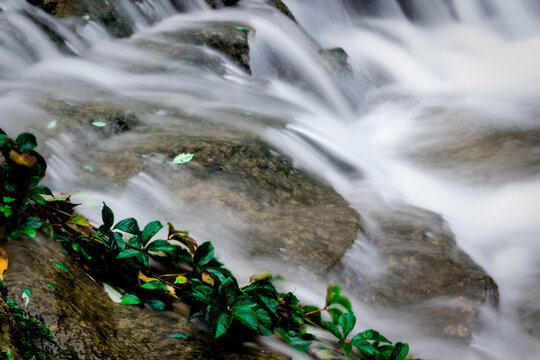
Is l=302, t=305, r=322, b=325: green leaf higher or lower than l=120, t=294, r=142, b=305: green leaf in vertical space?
higher

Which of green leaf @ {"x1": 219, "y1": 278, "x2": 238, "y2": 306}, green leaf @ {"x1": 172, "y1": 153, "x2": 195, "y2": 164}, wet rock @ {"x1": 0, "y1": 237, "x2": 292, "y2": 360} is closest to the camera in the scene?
wet rock @ {"x1": 0, "y1": 237, "x2": 292, "y2": 360}

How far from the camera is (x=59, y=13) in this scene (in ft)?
15.8

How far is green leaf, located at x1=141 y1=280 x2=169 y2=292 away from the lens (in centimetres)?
181

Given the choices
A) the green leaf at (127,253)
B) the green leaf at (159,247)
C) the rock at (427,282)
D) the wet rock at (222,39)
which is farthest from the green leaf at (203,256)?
the wet rock at (222,39)

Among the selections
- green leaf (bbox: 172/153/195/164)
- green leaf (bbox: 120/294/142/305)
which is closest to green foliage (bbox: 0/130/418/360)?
green leaf (bbox: 120/294/142/305)

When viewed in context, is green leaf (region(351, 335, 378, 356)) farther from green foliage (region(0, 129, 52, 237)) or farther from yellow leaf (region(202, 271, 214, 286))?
green foliage (region(0, 129, 52, 237))

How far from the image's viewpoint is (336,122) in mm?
5445

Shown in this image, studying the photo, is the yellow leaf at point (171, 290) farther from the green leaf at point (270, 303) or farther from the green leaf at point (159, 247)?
the green leaf at point (270, 303)

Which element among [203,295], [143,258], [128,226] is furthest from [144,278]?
[203,295]

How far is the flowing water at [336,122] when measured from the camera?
8.89 ft

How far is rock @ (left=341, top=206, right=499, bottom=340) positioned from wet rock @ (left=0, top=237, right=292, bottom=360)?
1.14 metres

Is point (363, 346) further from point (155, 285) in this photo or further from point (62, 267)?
point (62, 267)

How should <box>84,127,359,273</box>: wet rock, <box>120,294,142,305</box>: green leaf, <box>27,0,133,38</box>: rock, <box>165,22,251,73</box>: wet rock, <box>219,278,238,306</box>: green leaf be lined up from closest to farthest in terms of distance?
<box>219,278,238,306</box>: green leaf
<box>120,294,142,305</box>: green leaf
<box>84,127,359,273</box>: wet rock
<box>27,0,133,38</box>: rock
<box>165,22,251,73</box>: wet rock

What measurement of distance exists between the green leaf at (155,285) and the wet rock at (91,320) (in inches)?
3.1
